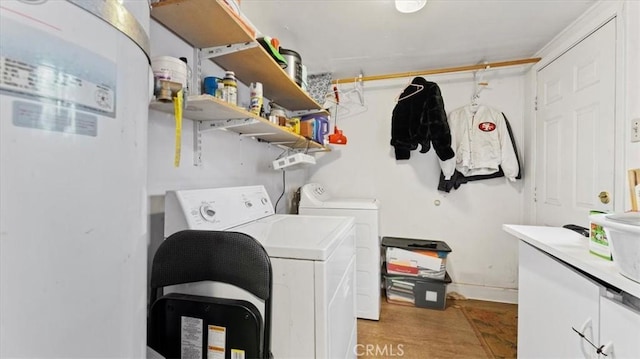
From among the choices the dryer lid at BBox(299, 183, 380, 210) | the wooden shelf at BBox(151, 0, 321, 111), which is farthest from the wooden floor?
the wooden shelf at BBox(151, 0, 321, 111)

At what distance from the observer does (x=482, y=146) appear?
2412 millimetres

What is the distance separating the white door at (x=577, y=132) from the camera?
5.06ft

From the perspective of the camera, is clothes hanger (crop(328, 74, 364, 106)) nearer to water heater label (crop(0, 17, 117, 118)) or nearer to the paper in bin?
the paper in bin

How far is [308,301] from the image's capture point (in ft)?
2.95

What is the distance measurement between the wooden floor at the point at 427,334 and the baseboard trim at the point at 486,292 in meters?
0.07

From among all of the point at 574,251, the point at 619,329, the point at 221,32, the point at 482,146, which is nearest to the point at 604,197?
the point at 574,251

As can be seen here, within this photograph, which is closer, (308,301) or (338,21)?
(308,301)

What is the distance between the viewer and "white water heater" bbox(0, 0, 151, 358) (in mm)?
345

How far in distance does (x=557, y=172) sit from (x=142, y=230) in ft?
8.68

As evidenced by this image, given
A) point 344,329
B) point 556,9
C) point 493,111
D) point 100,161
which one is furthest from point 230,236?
point 493,111

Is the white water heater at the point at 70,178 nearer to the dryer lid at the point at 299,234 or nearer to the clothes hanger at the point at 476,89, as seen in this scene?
the dryer lid at the point at 299,234

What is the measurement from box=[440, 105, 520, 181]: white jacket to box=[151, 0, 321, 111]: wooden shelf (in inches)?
68.0

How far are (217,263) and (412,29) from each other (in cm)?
197

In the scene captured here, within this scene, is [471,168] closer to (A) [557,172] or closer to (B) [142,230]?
(A) [557,172]
